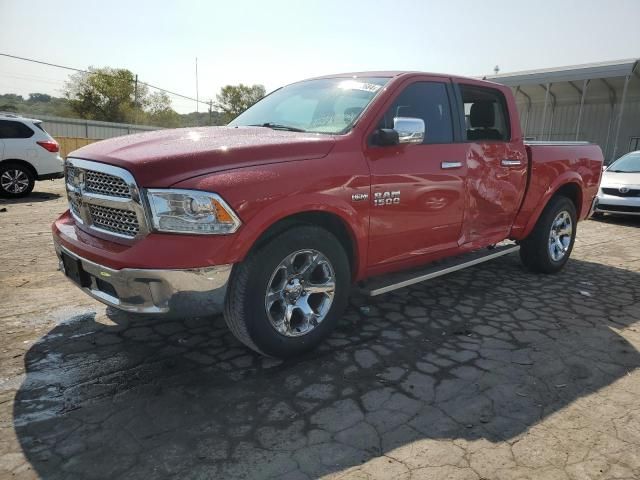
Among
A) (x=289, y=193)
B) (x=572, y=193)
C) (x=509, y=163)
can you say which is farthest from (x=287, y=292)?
(x=572, y=193)

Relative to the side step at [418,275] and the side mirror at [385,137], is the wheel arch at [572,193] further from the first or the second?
the side mirror at [385,137]

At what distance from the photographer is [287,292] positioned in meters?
3.00

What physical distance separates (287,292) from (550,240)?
3648mm

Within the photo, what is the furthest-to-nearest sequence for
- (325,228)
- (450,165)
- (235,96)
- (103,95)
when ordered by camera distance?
(235,96), (103,95), (450,165), (325,228)

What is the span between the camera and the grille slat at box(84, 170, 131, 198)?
264 cm

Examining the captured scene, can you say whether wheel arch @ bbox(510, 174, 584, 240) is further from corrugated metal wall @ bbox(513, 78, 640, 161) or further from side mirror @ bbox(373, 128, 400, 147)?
corrugated metal wall @ bbox(513, 78, 640, 161)

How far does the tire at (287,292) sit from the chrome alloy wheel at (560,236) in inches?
126

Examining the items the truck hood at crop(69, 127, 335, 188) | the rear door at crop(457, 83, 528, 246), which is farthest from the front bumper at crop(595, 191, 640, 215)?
the truck hood at crop(69, 127, 335, 188)

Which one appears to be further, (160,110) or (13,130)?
(160,110)

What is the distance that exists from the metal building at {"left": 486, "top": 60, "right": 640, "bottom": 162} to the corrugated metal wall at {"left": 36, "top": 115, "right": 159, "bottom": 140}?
2444 centimetres

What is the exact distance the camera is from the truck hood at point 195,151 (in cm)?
253

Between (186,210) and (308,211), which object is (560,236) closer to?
(308,211)

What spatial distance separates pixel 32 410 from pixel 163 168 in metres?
1.48

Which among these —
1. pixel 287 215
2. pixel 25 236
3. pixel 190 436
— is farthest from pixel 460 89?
pixel 25 236
